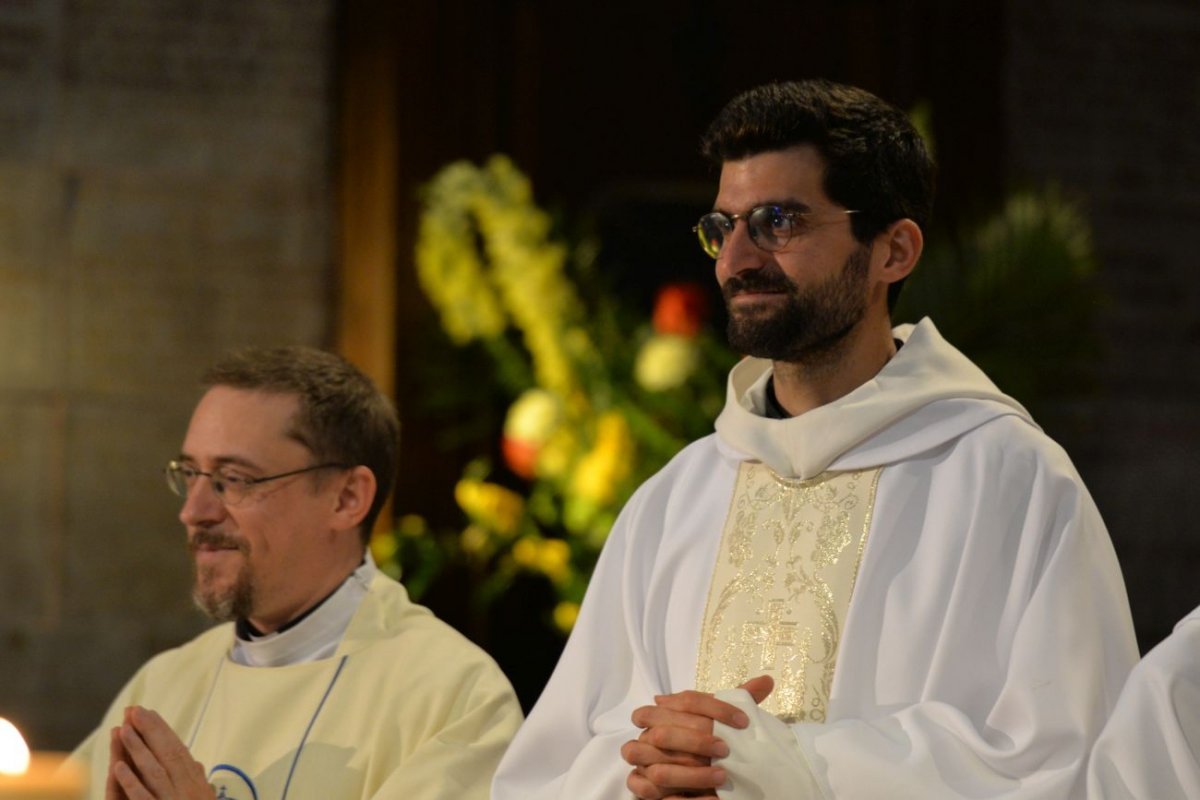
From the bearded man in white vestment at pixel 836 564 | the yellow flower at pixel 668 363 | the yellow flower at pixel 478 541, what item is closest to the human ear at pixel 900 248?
the bearded man in white vestment at pixel 836 564

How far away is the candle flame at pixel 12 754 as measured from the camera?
1643 mm

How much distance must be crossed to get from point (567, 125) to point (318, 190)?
0.92 metres

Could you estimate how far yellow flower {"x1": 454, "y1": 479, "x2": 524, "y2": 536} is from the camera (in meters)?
5.36

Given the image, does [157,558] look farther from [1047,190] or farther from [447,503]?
[1047,190]

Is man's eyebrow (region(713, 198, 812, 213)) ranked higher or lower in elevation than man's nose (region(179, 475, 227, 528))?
higher

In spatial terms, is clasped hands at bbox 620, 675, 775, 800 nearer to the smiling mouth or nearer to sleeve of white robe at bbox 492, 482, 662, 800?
sleeve of white robe at bbox 492, 482, 662, 800

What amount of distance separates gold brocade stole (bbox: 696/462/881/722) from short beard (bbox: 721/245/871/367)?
269 millimetres

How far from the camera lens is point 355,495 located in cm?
410

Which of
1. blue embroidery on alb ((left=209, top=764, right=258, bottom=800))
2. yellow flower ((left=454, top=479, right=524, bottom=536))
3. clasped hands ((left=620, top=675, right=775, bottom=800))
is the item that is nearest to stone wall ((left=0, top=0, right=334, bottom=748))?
yellow flower ((left=454, top=479, right=524, bottom=536))

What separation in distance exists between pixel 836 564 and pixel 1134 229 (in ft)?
15.0

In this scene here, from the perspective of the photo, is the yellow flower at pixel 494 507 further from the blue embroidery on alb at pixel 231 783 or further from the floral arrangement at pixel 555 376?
the blue embroidery on alb at pixel 231 783

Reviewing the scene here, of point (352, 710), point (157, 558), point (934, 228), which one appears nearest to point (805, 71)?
point (934, 228)

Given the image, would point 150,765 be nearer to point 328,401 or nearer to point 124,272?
point 328,401

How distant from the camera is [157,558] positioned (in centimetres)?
625
